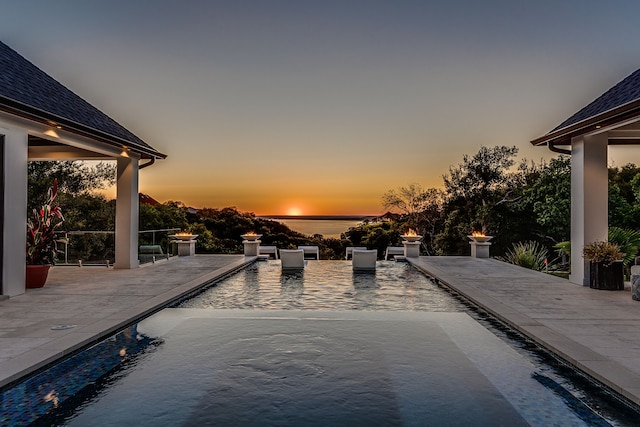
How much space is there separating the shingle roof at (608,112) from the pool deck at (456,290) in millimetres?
3118

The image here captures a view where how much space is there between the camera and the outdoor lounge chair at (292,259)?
14.2m

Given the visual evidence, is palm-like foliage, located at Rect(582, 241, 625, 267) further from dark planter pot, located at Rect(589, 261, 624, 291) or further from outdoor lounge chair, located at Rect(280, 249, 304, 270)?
outdoor lounge chair, located at Rect(280, 249, 304, 270)

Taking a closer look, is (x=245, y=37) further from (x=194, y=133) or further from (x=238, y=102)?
(x=194, y=133)

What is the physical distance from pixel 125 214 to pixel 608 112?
1149 cm

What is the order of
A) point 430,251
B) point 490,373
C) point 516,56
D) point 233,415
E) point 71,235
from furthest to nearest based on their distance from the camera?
point 430,251 → point 516,56 → point 71,235 → point 490,373 → point 233,415

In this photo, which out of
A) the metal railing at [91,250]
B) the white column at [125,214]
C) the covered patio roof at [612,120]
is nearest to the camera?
the covered patio roof at [612,120]

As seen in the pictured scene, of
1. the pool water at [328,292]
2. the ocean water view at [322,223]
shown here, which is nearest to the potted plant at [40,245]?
the pool water at [328,292]

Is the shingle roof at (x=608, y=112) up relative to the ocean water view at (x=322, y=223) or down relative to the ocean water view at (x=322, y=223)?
up

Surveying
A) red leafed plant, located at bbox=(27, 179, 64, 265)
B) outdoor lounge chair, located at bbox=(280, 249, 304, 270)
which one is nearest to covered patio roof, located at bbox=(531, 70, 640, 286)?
outdoor lounge chair, located at bbox=(280, 249, 304, 270)

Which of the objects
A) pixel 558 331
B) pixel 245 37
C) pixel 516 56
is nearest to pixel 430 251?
pixel 516 56

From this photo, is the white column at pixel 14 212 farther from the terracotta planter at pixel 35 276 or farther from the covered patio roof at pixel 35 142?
the terracotta planter at pixel 35 276

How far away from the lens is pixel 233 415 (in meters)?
3.96

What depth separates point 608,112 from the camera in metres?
7.91

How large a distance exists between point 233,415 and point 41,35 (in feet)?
48.7
